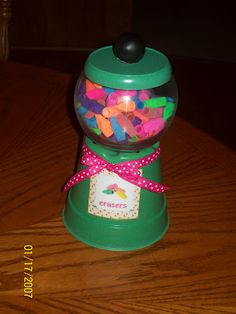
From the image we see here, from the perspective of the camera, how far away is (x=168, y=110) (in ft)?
2.45

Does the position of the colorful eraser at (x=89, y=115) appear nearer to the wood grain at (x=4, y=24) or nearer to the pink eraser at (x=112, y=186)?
the pink eraser at (x=112, y=186)

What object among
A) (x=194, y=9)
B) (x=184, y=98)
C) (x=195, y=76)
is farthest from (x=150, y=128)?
(x=194, y=9)

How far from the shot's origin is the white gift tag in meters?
0.75

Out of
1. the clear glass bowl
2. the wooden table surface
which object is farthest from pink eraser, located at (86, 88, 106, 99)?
the wooden table surface

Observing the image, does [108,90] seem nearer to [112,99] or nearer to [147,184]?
[112,99]

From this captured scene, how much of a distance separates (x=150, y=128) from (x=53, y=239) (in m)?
0.23

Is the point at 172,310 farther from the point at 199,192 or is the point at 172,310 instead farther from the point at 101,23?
the point at 101,23

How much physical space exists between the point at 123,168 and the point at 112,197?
5cm

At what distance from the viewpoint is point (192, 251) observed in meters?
0.78

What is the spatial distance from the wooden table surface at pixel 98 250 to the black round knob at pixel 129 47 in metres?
0.29

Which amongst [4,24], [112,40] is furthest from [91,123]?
[112,40]

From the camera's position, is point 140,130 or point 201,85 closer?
point 140,130

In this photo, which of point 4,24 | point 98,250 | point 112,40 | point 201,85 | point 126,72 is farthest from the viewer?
point 112,40
